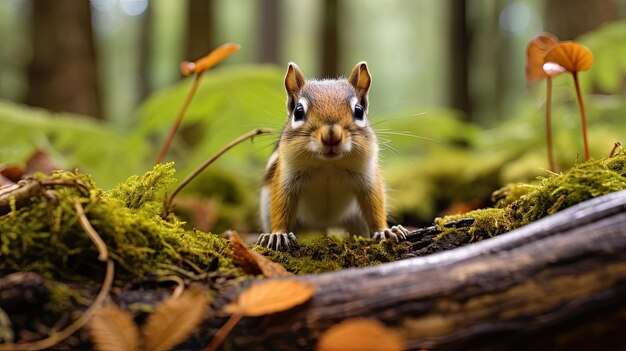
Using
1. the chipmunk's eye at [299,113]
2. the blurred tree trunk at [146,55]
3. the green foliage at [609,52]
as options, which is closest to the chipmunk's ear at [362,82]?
the chipmunk's eye at [299,113]

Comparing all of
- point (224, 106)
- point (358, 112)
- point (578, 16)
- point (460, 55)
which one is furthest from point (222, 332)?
point (460, 55)

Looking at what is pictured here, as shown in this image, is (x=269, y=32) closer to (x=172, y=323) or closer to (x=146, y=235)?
(x=146, y=235)

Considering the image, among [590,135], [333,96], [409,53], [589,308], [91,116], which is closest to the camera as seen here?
[589,308]

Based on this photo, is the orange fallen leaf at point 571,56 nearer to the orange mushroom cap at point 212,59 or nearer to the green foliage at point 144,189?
the orange mushroom cap at point 212,59

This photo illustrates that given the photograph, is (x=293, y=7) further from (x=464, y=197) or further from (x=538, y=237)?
(x=538, y=237)

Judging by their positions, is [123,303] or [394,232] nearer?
[123,303]

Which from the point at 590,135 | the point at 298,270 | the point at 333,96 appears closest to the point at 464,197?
the point at 590,135

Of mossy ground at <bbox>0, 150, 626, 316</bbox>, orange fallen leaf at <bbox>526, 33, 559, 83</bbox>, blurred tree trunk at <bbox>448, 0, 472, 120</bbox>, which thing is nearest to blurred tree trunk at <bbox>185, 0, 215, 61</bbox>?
blurred tree trunk at <bbox>448, 0, 472, 120</bbox>

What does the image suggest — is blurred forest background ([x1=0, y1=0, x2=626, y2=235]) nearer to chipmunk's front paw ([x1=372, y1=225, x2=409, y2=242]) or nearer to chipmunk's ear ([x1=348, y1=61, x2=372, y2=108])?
chipmunk's ear ([x1=348, y1=61, x2=372, y2=108])
